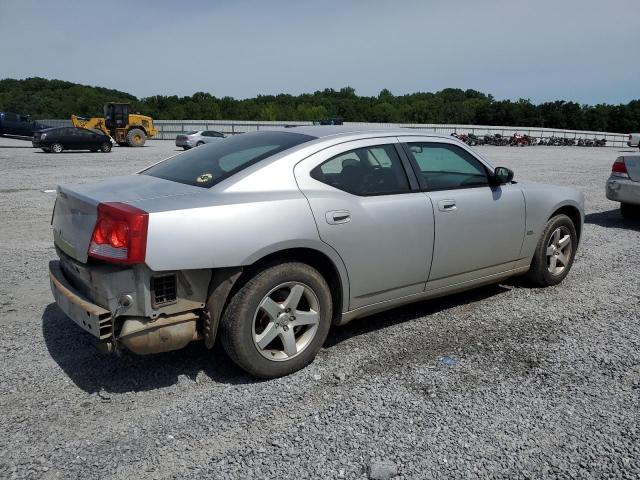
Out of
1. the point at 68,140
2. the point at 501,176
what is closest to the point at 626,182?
the point at 501,176

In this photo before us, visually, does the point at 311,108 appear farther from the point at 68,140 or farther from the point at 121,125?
the point at 68,140

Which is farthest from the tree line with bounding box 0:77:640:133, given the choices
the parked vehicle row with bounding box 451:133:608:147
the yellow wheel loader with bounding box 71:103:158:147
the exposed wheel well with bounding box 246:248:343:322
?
the exposed wheel well with bounding box 246:248:343:322

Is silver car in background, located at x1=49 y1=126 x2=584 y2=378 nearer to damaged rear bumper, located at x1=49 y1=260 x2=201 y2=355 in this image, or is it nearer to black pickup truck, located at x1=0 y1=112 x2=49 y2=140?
damaged rear bumper, located at x1=49 y1=260 x2=201 y2=355

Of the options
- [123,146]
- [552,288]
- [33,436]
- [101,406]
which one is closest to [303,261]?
[101,406]

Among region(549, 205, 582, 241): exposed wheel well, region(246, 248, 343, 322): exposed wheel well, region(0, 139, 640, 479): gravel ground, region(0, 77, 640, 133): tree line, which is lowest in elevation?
region(0, 139, 640, 479): gravel ground

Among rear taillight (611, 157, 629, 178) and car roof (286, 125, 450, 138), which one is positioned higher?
car roof (286, 125, 450, 138)

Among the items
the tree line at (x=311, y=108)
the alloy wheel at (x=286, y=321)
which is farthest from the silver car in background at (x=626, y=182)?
the tree line at (x=311, y=108)

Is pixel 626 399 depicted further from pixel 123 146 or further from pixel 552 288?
pixel 123 146

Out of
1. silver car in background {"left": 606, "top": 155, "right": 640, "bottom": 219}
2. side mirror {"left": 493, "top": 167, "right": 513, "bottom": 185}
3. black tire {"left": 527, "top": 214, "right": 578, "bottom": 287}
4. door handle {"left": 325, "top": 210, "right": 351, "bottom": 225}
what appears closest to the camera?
door handle {"left": 325, "top": 210, "right": 351, "bottom": 225}

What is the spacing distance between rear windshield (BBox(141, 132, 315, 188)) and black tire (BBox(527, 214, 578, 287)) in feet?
8.65

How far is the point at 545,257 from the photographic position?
5.26 metres

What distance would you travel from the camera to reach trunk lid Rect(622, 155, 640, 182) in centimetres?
884

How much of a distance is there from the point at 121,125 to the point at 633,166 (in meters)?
29.2

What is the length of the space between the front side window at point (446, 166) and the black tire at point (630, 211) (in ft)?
20.3
